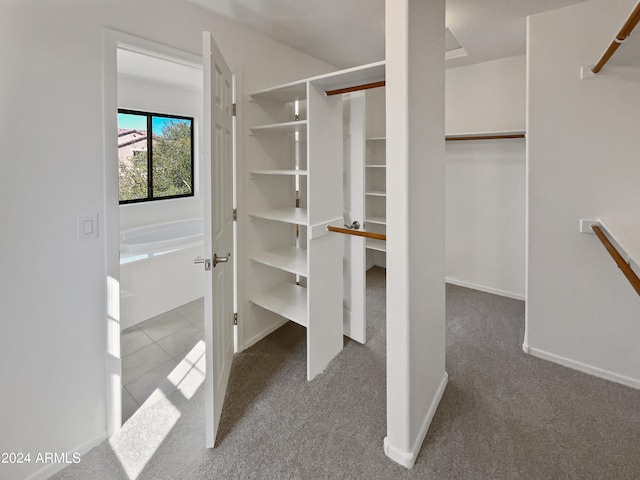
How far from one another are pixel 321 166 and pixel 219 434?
1.62 meters

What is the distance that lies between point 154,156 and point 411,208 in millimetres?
4013

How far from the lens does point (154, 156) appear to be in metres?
4.39

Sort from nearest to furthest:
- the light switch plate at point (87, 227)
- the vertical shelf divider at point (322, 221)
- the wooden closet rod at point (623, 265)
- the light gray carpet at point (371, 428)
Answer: the wooden closet rod at point (623, 265), the light gray carpet at point (371, 428), the light switch plate at point (87, 227), the vertical shelf divider at point (322, 221)

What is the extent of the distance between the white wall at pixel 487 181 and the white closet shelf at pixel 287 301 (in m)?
2.08

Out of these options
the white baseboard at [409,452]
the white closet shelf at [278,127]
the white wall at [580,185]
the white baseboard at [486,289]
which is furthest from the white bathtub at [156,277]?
the white wall at [580,185]

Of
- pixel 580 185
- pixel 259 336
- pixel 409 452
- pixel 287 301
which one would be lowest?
pixel 409 452

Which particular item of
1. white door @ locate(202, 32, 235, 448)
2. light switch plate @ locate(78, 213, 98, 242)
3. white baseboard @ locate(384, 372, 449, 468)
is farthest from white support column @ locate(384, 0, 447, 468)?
light switch plate @ locate(78, 213, 98, 242)

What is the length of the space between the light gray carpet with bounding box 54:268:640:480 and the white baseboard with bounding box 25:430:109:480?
0.11ft

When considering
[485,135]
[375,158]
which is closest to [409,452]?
[485,135]

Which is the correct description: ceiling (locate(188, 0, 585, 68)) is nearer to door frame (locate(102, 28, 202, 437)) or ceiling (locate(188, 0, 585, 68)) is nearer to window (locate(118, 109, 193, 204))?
door frame (locate(102, 28, 202, 437))

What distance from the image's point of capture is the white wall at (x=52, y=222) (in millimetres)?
1401

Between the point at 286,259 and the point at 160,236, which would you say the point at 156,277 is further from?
the point at 286,259

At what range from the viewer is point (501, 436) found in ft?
5.39

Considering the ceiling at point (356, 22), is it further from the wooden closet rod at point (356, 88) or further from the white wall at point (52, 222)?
the white wall at point (52, 222)
